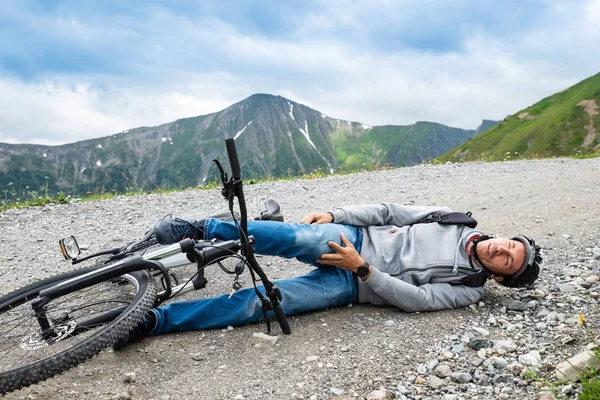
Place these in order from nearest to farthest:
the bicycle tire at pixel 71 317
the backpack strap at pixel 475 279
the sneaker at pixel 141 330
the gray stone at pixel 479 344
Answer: the bicycle tire at pixel 71 317
the gray stone at pixel 479 344
the sneaker at pixel 141 330
the backpack strap at pixel 475 279

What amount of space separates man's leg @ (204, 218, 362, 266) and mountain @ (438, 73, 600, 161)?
377ft

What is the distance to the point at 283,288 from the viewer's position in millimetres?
5230

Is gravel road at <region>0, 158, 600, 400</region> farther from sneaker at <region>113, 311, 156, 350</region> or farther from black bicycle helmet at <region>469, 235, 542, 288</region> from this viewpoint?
black bicycle helmet at <region>469, 235, 542, 288</region>

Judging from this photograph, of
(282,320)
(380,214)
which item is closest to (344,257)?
(282,320)

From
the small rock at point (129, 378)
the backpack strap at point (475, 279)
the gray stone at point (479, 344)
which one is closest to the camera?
the small rock at point (129, 378)

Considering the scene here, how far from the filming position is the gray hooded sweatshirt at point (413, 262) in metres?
5.05

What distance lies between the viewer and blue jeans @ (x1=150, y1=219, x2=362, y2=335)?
4.70m

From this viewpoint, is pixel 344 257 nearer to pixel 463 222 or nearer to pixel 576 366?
pixel 463 222

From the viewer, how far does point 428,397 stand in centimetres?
365

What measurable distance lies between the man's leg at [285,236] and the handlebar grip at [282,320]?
576 millimetres

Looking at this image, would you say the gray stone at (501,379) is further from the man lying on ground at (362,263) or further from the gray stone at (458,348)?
the man lying on ground at (362,263)

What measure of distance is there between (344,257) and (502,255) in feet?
6.00

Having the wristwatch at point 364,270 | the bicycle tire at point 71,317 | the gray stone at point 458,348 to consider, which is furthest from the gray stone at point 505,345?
the bicycle tire at point 71,317

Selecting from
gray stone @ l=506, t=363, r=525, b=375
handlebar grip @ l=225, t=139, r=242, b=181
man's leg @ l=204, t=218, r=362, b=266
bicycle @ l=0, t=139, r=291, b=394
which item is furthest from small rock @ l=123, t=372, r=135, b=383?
gray stone @ l=506, t=363, r=525, b=375
